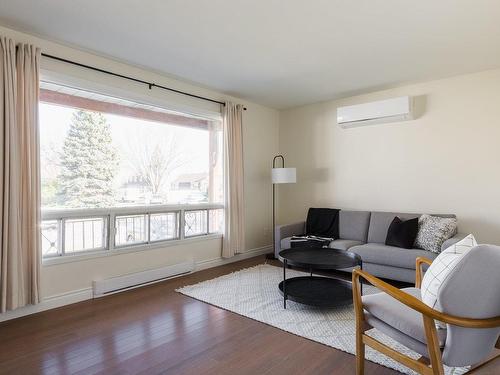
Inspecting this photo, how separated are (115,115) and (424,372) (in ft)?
11.8

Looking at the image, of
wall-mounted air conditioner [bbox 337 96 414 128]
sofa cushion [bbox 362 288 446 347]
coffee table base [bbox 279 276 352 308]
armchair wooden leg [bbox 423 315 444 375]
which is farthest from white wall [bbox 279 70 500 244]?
armchair wooden leg [bbox 423 315 444 375]

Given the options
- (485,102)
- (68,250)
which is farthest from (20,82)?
(485,102)

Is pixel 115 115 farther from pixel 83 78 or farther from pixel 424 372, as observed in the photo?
pixel 424 372

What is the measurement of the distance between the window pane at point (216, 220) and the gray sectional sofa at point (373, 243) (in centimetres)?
83

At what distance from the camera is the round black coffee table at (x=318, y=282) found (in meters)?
2.90

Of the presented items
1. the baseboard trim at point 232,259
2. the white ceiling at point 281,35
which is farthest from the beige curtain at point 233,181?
the white ceiling at point 281,35

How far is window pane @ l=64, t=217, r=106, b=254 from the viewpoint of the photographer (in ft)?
10.6

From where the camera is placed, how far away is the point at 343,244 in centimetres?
405

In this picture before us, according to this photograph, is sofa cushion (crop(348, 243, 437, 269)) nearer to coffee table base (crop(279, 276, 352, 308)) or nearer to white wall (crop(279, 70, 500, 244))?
coffee table base (crop(279, 276, 352, 308))

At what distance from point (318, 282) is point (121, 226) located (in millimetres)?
2297

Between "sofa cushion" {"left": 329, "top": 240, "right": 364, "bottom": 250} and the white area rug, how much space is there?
1.87ft

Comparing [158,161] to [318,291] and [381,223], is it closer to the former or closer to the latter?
[318,291]

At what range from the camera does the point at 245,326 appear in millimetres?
2631

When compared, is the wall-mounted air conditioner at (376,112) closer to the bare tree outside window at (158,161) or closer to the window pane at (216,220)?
the window pane at (216,220)
